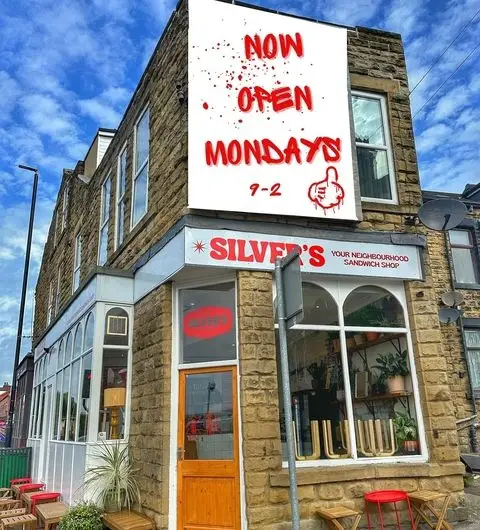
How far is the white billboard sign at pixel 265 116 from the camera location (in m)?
7.25

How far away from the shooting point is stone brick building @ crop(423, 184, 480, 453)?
14.7 m

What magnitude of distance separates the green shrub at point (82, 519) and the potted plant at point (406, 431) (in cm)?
445

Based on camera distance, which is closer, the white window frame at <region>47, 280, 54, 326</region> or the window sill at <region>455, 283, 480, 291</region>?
the window sill at <region>455, 283, 480, 291</region>

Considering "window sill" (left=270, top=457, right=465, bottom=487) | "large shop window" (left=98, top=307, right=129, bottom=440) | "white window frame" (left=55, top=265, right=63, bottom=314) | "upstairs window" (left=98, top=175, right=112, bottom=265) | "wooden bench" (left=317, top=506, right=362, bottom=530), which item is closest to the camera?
"wooden bench" (left=317, top=506, right=362, bottom=530)

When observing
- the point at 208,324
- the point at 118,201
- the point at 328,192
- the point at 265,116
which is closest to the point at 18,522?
the point at 208,324

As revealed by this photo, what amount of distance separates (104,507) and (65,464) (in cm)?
227

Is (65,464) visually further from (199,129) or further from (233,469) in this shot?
Answer: (199,129)

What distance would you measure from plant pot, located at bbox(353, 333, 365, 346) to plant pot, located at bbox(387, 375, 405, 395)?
2.34 ft

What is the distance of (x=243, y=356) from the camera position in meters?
6.55

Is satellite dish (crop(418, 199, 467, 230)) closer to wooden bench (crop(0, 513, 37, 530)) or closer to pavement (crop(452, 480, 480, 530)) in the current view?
pavement (crop(452, 480, 480, 530))

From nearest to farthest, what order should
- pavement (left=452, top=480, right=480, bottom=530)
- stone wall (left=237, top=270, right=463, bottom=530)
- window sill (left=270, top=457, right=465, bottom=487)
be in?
1. stone wall (left=237, top=270, right=463, bottom=530)
2. window sill (left=270, top=457, right=465, bottom=487)
3. pavement (left=452, top=480, right=480, bottom=530)

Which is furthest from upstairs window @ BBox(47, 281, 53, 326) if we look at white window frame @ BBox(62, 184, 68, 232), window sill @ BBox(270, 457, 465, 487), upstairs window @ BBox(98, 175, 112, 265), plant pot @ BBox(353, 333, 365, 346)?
window sill @ BBox(270, 457, 465, 487)

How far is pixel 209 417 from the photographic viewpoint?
22.1 feet

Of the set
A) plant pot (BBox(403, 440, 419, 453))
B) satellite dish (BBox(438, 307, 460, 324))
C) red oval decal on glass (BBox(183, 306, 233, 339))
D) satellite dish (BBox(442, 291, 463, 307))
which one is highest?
satellite dish (BBox(442, 291, 463, 307))
